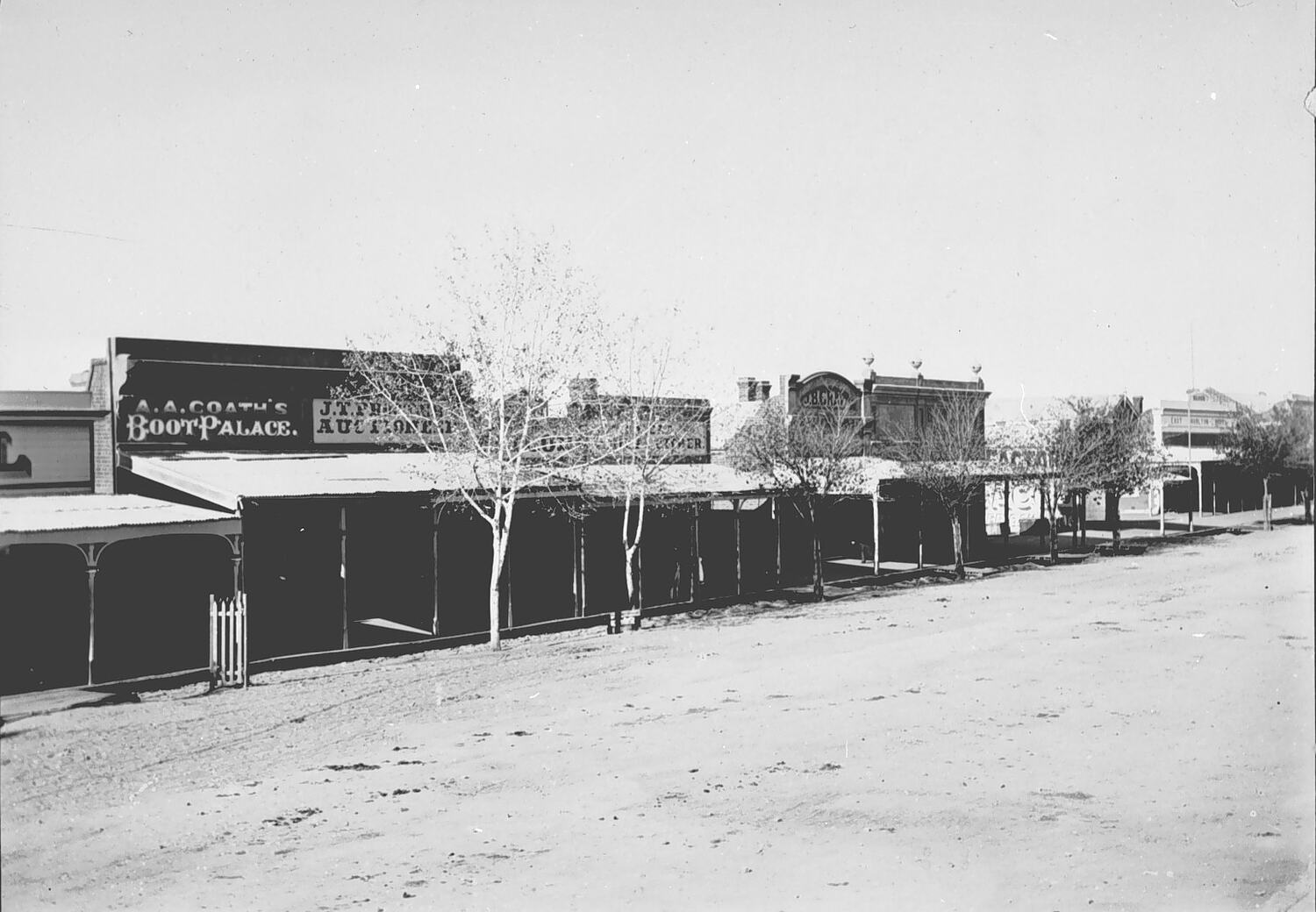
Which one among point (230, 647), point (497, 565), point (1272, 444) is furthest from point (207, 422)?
point (1272, 444)

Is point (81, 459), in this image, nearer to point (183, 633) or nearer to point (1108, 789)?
point (183, 633)

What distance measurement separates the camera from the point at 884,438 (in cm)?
3359

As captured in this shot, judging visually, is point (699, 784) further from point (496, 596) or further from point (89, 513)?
point (89, 513)

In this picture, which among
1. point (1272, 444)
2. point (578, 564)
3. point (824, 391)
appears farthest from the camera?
point (824, 391)

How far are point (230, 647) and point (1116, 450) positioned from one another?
94.4 feet

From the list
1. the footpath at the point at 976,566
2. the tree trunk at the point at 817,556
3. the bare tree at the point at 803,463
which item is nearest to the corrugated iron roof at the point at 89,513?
the footpath at the point at 976,566

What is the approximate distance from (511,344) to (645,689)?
709 cm

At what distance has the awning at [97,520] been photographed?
13.9m

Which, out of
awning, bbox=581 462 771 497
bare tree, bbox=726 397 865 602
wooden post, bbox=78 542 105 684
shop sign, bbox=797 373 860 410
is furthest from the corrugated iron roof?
shop sign, bbox=797 373 860 410

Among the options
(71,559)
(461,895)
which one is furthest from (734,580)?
(461,895)

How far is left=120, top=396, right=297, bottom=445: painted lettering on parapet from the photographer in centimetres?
1852

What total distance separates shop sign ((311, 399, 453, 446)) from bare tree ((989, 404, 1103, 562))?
1847cm

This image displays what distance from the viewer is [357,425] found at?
21594 mm

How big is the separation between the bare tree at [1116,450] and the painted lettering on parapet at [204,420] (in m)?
24.7
